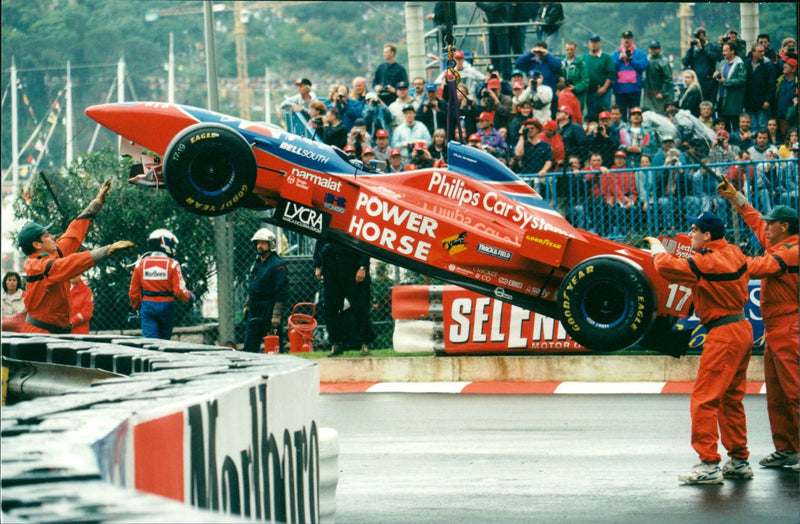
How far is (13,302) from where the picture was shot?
47.3 feet

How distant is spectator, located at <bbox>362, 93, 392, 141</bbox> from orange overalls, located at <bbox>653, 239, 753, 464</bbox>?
368 inches

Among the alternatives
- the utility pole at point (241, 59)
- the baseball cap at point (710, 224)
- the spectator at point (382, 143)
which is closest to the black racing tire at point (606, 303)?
the baseball cap at point (710, 224)

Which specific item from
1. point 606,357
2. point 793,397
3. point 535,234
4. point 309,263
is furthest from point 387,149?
point 793,397

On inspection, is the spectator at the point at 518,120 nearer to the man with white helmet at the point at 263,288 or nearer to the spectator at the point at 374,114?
the spectator at the point at 374,114

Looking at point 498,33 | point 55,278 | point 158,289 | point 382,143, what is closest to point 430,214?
point 55,278

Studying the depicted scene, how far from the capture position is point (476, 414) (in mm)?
10883

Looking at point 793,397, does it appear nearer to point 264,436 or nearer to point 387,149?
point 264,436

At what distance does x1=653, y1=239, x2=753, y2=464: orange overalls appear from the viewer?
26.2 feet

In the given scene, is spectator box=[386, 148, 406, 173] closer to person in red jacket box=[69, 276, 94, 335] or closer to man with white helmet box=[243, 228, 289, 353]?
man with white helmet box=[243, 228, 289, 353]

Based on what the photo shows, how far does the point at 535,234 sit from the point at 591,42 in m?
9.39

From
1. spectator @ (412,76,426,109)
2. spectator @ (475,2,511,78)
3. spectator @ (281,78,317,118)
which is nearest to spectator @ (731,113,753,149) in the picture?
spectator @ (412,76,426,109)

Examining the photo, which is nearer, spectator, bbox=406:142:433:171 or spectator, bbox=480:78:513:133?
spectator, bbox=406:142:433:171

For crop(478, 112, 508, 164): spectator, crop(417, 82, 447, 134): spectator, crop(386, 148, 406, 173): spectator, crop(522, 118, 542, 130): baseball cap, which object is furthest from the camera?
crop(417, 82, 447, 134): spectator

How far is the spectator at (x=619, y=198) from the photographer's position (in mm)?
13938
